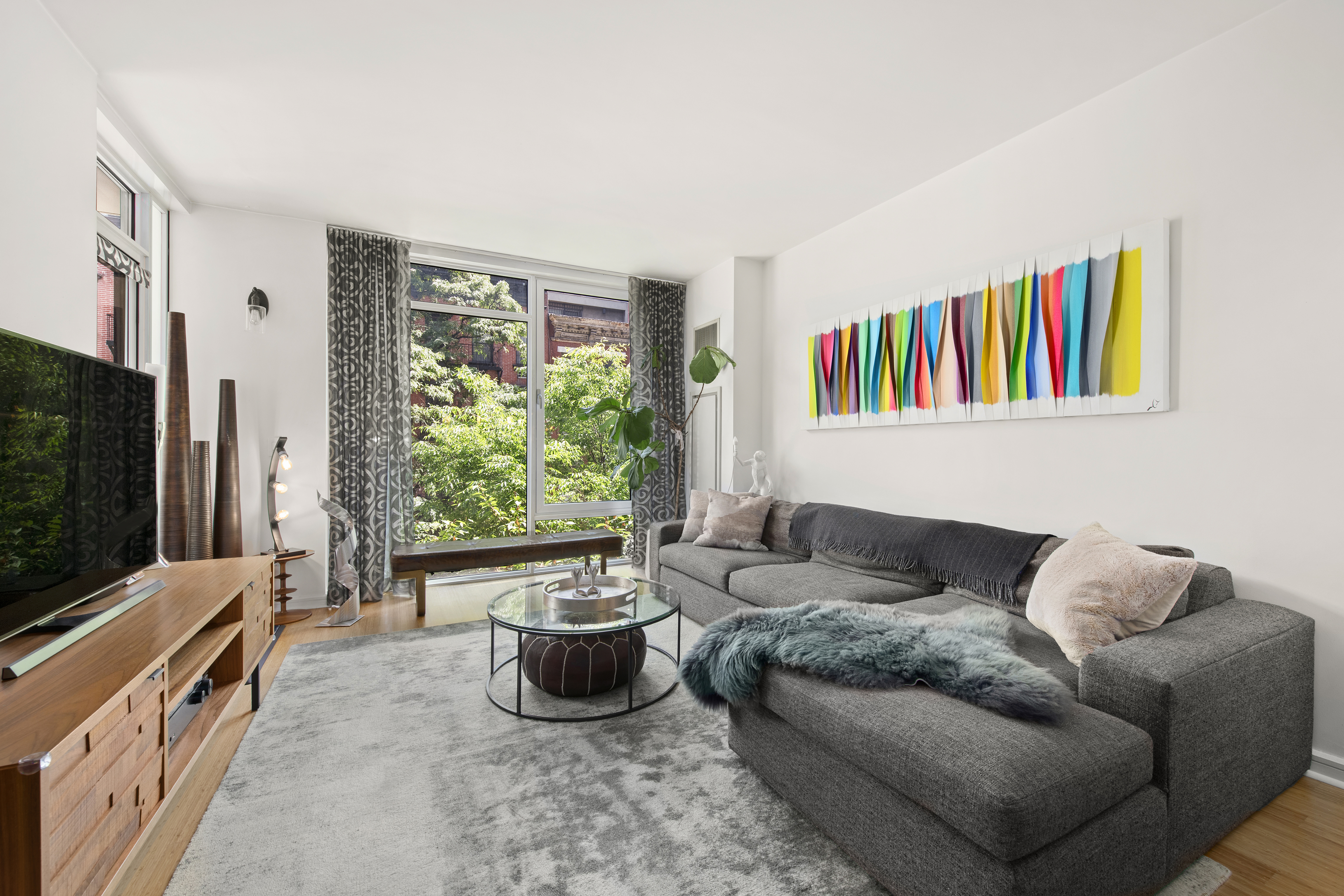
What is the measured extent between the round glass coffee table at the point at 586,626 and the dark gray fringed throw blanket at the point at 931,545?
43.9 inches

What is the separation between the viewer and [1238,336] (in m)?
2.16

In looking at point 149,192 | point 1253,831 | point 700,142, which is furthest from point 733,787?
point 149,192

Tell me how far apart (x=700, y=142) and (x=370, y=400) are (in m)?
2.78

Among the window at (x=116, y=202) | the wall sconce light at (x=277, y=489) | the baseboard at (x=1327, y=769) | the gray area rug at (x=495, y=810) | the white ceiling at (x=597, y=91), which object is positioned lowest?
the gray area rug at (x=495, y=810)

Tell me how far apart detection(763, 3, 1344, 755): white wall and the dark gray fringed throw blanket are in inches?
12.4

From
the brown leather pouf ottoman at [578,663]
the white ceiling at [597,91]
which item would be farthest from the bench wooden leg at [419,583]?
the white ceiling at [597,91]

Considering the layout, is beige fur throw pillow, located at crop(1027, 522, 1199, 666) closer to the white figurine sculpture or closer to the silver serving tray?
the silver serving tray

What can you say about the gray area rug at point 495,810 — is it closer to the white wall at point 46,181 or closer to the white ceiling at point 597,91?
the white wall at point 46,181

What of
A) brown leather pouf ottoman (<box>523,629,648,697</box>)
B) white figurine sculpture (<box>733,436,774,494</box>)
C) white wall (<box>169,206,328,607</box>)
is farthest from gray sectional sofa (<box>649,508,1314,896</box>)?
white wall (<box>169,206,328,607</box>)

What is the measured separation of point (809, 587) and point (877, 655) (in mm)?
1230

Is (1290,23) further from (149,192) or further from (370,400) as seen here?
(149,192)

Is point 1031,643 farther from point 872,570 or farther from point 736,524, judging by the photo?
point 736,524

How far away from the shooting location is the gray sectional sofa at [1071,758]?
1.25m

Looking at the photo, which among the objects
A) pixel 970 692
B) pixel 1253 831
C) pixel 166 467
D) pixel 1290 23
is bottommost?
pixel 1253 831
